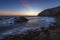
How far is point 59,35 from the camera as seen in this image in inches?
139

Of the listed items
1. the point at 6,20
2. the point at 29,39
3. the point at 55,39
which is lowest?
the point at 55,39

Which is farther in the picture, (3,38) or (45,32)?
(45,32)

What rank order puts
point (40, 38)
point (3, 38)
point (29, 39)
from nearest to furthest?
1. point (3, 38)
2. point (29, 39)
3. point (40, 38)

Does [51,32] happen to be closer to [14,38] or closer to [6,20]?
[6,20]

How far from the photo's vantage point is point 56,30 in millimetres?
3627

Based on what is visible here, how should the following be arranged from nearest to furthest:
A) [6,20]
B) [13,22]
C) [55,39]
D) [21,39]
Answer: [21,39] → [55,39] → [6,20] → [13,22]

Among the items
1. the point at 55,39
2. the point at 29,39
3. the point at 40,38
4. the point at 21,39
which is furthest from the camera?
the point at 55,39

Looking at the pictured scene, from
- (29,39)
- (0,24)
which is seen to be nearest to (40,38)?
(29,39)

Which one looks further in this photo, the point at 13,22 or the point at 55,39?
the point at 13,22

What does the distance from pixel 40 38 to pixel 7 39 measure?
3.21ft

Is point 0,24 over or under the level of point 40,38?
over

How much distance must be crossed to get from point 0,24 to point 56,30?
1547mm

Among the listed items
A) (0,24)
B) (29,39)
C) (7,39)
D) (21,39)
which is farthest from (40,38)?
(0,24)

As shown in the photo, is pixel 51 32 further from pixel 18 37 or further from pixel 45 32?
pixel 18 37
